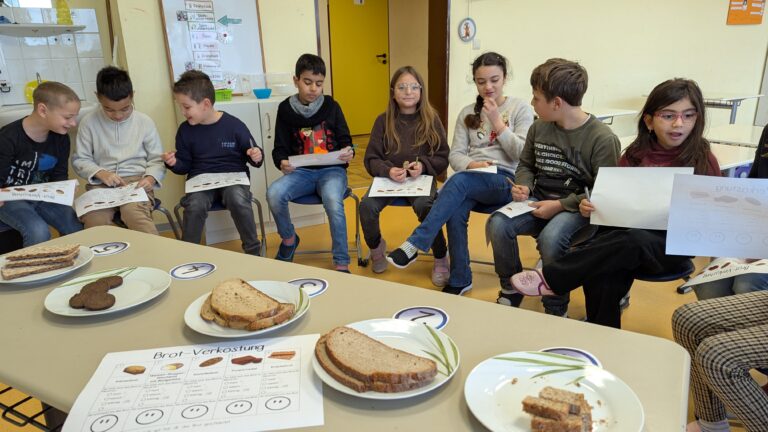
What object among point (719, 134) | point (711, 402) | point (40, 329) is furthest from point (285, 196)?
point (719, 134)

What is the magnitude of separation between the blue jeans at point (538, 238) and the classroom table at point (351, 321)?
98 cm

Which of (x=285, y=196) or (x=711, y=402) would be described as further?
(x=285, y=196)

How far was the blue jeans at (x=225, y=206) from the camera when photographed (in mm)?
2594

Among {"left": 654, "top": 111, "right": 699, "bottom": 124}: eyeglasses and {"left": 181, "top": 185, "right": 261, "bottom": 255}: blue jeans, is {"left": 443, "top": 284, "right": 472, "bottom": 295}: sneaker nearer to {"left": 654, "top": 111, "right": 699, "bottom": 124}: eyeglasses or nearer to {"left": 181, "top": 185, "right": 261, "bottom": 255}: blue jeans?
{"left": 181, "top": 185, "right": 261, "bottom": 255}: blue jeans

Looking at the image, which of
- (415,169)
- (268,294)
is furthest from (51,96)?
(268,294)

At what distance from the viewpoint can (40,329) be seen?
1.01 m

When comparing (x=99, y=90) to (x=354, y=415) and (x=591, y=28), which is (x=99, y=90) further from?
(x=591, y=28)

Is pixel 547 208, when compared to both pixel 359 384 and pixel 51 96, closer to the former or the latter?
pixel 359 384

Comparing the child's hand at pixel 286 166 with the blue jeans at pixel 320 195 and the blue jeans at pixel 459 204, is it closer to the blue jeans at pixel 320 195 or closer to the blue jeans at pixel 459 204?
the blue jeans at pixel 320 195

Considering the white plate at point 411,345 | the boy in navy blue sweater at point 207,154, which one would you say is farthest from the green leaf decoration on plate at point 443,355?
the boy in navy blue sweater at point 207,154

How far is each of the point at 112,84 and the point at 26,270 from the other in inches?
61.1

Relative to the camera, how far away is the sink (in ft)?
9.12

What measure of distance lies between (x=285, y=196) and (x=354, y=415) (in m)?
2.05

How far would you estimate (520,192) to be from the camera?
215cm
